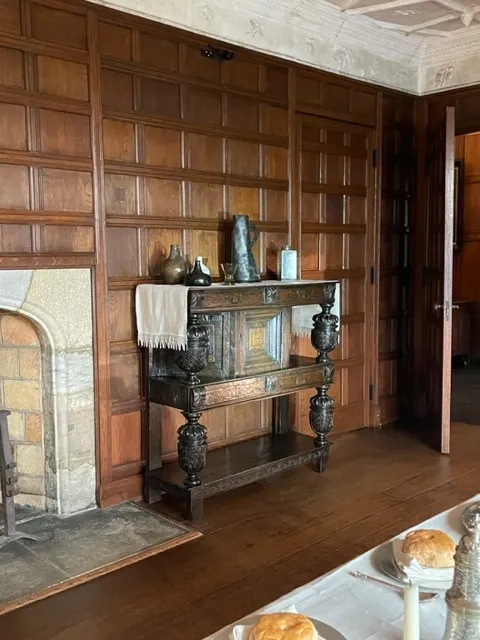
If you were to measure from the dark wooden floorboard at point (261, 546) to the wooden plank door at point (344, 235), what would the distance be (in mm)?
592

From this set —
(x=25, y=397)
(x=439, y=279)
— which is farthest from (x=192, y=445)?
(x=439, y=279)

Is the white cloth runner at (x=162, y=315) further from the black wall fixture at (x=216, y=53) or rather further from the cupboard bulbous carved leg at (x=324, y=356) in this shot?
the black wall fixture at (x=216, y=53)

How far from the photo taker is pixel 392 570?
4.59ft

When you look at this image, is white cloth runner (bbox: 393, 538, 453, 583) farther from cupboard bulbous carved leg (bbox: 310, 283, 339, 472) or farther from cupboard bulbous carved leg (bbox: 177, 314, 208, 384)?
cupboard bulbous carved leg (bbox: 310, 283, 339, 472)

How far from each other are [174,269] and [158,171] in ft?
1.88

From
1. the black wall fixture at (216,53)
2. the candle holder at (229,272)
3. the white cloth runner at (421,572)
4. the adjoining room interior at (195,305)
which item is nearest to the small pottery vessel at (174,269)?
the adjoining room interior at (195,305)

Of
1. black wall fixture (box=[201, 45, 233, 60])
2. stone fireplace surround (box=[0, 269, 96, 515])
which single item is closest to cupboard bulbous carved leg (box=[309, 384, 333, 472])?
stone fireplace surround (box=[0, 269, 96, 515])

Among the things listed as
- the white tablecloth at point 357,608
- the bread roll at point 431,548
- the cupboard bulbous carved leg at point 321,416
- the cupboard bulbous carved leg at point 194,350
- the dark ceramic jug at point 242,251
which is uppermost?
the dark ceramic jug at point 242,251

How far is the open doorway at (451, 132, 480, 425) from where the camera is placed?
763cm

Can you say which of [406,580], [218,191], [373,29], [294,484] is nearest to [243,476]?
[294,484]

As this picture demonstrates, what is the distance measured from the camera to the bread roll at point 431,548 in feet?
4.52

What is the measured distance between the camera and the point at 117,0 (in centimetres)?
322

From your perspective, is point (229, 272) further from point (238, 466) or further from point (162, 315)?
point (238, 466)

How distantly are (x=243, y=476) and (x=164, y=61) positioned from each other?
2.32 m
